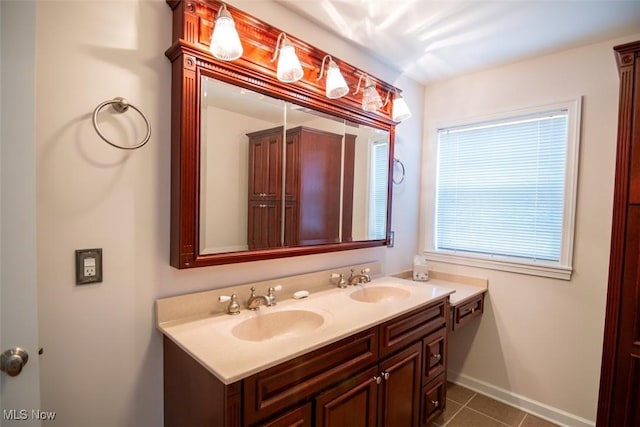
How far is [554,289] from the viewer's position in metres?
2.08

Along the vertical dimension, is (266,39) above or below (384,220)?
above

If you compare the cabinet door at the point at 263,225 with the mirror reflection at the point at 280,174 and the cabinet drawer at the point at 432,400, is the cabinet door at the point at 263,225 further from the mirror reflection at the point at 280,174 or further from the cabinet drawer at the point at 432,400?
the cabinet drawer at the point at 432,400

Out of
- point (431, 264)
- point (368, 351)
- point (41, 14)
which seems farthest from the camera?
point (431, 264)

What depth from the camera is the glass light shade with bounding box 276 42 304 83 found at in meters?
1.48

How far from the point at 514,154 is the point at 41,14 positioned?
2611mm

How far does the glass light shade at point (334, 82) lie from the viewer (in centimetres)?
168

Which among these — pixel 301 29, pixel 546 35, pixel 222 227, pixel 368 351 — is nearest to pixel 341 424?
pixel 368 351

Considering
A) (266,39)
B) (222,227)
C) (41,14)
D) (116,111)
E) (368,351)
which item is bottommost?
(368,351)

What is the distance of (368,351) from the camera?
4.60ft

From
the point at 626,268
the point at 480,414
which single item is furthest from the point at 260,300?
the point at 480,414

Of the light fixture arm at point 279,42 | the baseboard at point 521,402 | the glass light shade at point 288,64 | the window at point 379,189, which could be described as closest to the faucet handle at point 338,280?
the window at point 379,189

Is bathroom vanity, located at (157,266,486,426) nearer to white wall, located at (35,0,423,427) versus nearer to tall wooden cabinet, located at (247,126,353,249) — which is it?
white wall, located at (35,0,423,427)

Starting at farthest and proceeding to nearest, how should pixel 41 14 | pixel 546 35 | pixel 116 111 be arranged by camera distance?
pixel 546 35
pixel 116 111
pixel 41 14

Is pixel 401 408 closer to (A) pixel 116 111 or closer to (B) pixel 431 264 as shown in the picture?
(B) pixel 431 264
